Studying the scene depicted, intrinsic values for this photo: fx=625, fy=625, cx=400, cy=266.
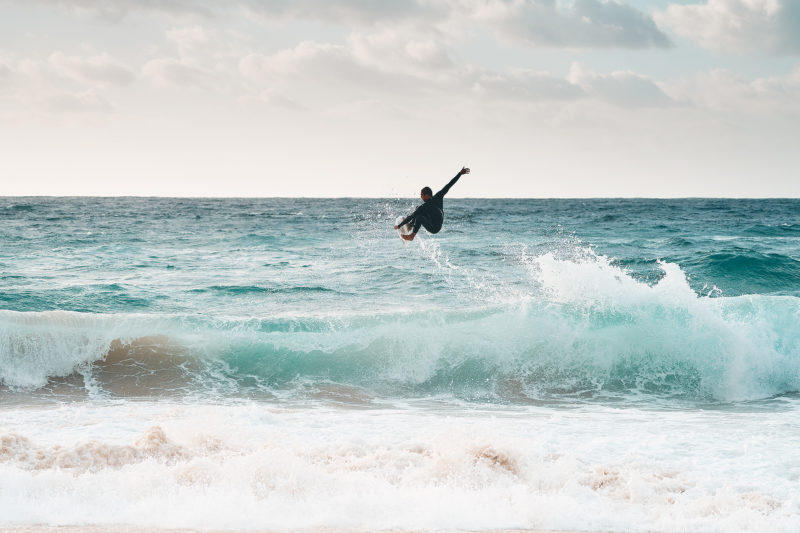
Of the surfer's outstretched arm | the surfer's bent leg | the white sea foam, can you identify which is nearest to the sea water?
the white sea foam

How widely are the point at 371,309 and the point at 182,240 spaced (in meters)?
17.4

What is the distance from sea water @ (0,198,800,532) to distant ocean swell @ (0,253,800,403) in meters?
0.05

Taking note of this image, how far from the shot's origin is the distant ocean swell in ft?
35.1

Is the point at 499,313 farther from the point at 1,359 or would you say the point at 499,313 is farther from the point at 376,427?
the point at 1,359

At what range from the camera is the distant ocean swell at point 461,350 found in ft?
35.1

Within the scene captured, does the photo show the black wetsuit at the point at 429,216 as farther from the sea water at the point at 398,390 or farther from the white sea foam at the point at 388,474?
the white sea foam at the point at 388,474

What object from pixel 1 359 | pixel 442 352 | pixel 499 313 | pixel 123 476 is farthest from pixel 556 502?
pixel 1 359

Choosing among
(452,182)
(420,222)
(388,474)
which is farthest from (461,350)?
(388,474)

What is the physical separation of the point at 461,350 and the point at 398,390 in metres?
2.01

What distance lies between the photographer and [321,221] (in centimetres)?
4053

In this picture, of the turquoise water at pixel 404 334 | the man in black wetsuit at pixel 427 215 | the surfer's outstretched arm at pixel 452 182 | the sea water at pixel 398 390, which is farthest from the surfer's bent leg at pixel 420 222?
the turquoise water at pixel 404 334

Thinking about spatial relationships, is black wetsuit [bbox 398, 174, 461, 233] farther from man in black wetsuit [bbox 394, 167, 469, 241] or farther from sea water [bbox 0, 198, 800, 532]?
sea water [bbox 0, 198, 800, 532]

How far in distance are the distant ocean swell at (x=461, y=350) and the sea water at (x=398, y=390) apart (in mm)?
53

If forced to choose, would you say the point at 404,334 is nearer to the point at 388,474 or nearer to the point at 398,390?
the point at 398,390
